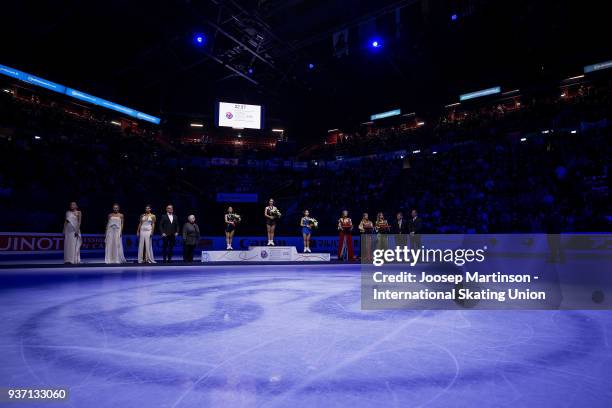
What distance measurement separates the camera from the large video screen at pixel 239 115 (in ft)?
87.2

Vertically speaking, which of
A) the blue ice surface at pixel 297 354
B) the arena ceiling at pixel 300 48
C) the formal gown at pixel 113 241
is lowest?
the blue ice surface at pixel 297 354

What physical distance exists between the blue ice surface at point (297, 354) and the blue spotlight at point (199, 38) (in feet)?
49.2

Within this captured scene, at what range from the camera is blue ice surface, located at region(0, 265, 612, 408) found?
2268mm

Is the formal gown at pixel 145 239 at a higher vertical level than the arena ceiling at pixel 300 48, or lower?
lower

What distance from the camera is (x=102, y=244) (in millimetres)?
17312

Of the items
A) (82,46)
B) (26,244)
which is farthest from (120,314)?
(82,46)

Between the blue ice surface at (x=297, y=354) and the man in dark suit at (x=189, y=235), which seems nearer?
the blue ice surface at (x=297, y=354)

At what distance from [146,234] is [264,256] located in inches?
170

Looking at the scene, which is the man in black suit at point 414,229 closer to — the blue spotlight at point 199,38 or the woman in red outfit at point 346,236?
the woman in red outfit at point 346,236

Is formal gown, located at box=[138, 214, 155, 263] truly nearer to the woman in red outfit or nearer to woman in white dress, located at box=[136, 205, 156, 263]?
woman in white dress, located at box=[136, 205, 156, 263]

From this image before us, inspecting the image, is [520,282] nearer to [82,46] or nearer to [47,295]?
[47,295]

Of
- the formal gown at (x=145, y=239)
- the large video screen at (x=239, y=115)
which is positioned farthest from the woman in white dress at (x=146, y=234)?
the large video screen at (x=239, y=115)

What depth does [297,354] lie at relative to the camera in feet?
10.1

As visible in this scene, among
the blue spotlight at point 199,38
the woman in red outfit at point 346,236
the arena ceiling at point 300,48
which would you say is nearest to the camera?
the woman in red outfit at point 346,236
